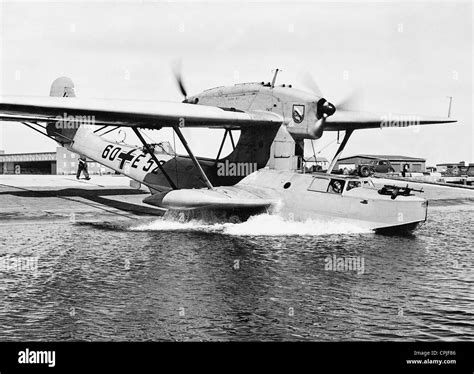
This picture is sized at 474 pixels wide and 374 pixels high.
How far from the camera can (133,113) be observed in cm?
2138

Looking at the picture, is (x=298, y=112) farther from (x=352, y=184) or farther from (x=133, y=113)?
(x=133, y=113)

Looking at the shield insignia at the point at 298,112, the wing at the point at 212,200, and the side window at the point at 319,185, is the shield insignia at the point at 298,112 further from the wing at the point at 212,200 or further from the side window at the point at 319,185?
the wing at the point at 212,200

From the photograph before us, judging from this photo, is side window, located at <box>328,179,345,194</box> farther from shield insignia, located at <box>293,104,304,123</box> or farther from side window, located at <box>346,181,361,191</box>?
shield insignia, located at <box>293,104,304,123</box>

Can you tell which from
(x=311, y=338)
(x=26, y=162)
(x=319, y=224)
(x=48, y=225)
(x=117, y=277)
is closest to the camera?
(x=311, y=338)

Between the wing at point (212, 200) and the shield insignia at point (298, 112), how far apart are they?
4.20 m

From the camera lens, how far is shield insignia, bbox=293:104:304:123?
24422mm

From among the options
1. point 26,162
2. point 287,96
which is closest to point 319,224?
point 287,96

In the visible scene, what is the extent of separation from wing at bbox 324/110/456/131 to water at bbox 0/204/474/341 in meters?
9.80

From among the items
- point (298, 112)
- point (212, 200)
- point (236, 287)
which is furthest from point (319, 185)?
point (236, 287)

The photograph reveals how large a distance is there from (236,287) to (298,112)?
14258 mm

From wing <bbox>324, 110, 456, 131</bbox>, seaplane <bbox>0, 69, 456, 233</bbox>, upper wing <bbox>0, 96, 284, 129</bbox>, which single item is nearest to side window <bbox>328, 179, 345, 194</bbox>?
seaplane <bbox>0, 69, 456, 233</bbox>

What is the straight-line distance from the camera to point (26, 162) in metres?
112
